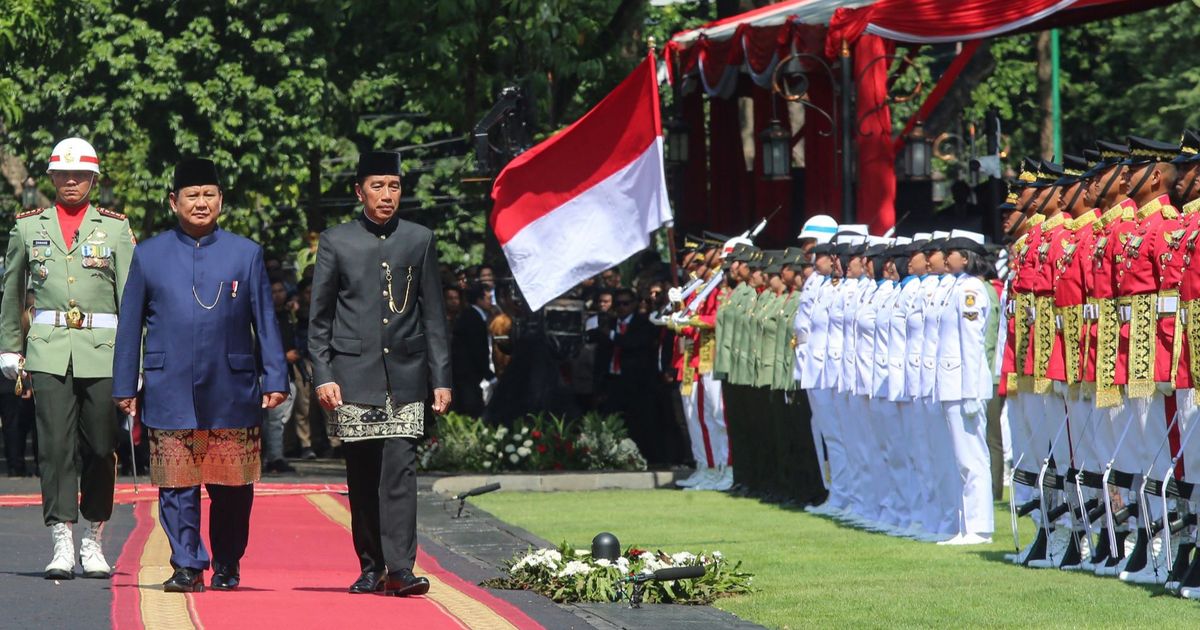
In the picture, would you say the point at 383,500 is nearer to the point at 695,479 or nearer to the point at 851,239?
the point at 851,239

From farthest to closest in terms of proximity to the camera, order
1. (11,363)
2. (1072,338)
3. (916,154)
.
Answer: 1. (916,154)
2. (1072,338)
3. (11,363)

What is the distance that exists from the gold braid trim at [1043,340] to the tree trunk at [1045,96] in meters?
25.1

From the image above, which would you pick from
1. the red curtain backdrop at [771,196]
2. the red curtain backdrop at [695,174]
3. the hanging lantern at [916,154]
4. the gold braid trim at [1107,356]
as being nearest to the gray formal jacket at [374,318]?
the gold braid trim at [1107,356]

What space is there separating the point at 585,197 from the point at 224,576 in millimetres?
8586

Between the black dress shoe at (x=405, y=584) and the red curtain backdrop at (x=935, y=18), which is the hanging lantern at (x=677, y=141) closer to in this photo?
the red curtain backdrop at (x=935, y=18)

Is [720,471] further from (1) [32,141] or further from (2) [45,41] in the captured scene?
(1) [32,141]

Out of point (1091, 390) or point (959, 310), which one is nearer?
point (1091, 390)

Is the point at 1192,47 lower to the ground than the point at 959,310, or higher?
higher

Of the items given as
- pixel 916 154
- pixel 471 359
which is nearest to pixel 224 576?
pixel 916 154

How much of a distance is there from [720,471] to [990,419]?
350 cm

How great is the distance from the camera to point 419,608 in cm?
1034

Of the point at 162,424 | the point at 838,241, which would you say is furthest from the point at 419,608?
the point at 838,241

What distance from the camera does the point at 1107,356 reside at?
11.9 m

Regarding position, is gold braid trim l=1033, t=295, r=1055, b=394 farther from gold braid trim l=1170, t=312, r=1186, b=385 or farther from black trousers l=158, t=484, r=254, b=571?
black trousers l=158, t=484, r=254, b=571
